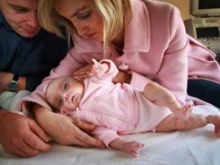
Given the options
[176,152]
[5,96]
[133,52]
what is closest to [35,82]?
[5,96]

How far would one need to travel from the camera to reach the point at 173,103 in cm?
80

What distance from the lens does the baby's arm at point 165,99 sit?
0.78 meters

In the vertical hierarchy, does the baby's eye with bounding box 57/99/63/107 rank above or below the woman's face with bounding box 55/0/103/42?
below

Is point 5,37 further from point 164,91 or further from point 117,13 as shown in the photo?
point 164,91

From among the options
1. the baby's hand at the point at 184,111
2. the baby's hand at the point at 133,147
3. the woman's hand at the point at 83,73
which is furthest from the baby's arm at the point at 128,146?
the woman's hand at the point at 83,73

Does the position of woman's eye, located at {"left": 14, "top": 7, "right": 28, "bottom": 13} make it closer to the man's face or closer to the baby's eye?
the man's face

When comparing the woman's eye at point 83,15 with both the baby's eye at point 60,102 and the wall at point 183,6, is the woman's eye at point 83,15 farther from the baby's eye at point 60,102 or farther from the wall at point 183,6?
the wall at point 183,6

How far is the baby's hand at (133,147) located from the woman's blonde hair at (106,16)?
339 millimetres

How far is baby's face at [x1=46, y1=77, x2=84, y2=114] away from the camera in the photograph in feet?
2.83

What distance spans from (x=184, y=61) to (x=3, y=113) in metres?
0.56

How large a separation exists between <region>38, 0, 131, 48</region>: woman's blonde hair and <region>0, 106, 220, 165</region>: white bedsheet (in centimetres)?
33

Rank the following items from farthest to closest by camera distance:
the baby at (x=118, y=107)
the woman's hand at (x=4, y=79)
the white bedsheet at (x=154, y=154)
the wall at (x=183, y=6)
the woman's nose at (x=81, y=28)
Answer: the wall at (x=183, y=6) → the woman's hand at (x=4, y=79) → the woman's nose at (x=81, y=28) → the baby at (x=118, y=107) → the white bedsheet at (x=154, y=154)

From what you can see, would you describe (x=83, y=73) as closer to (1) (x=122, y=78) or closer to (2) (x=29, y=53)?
(1) (x=122, y=78)

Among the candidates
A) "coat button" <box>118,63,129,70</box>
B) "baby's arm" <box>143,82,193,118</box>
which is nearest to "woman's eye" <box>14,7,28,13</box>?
"coat button" <box>118,63,129,70</box>
